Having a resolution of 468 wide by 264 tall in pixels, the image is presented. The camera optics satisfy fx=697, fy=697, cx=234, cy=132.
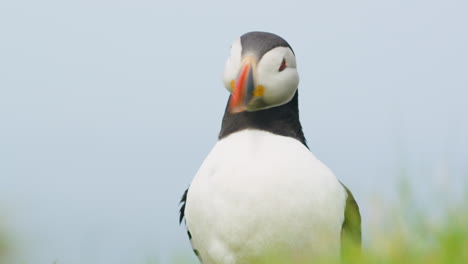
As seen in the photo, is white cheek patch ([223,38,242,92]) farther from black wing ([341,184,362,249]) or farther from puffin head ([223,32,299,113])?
black wing ([341,184,362,249])

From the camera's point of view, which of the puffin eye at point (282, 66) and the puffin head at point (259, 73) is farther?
the puffin eye at point (282, 66)

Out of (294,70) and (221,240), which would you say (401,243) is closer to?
(221,240)

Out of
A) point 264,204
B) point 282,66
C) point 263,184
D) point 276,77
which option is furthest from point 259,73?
point 264,204

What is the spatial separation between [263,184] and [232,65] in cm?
92

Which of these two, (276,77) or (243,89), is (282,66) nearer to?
(276,77)

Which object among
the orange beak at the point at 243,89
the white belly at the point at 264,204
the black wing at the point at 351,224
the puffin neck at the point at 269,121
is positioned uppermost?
the orange beak at the point at 243,89

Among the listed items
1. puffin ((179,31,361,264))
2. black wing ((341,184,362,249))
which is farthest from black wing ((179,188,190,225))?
black wing ((341,184,362,249))

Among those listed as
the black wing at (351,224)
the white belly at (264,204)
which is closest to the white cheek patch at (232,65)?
the white belly at (264,204)

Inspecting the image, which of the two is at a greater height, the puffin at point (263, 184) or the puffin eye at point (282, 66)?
the puffin eye at point (282, 66)

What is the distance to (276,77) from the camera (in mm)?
5168

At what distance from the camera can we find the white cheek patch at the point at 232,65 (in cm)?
511

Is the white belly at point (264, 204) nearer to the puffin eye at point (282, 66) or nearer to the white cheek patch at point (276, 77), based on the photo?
the white cheek patch at point (276, 77)

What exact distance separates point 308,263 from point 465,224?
894mm

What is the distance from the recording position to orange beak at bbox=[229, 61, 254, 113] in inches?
195
